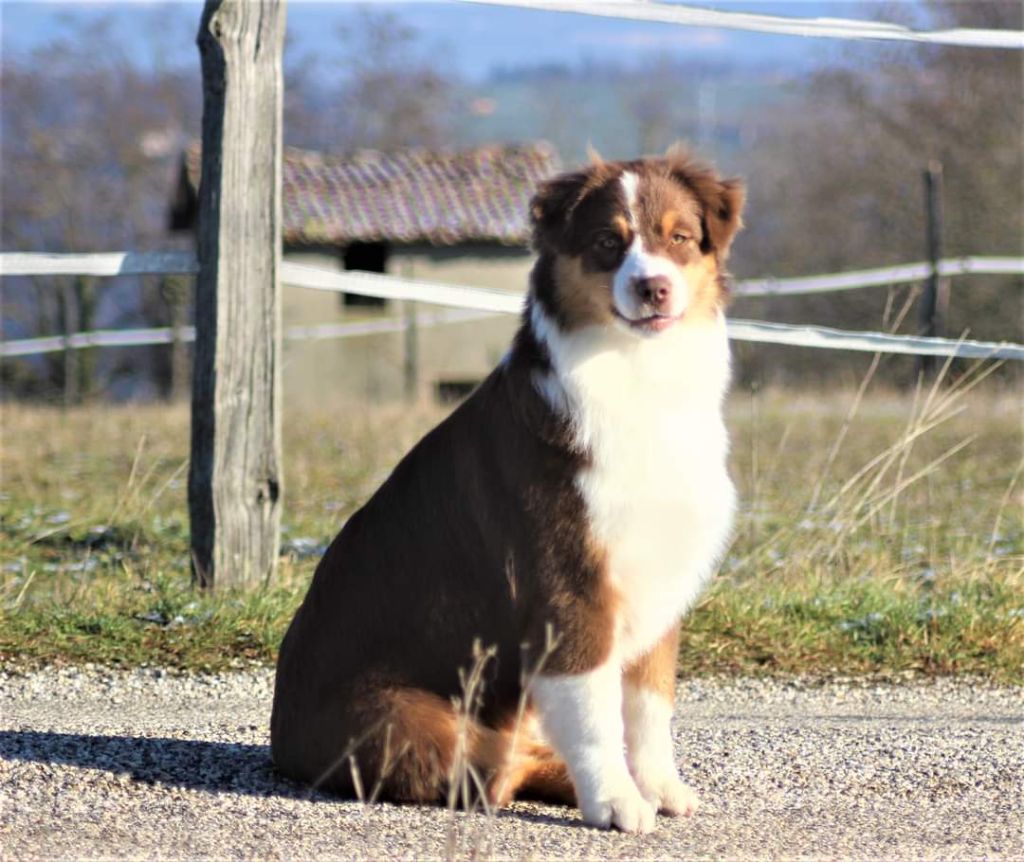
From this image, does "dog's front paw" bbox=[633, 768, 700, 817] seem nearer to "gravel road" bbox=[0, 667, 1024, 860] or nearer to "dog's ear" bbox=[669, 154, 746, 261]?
"gravel road" bbox=[0, 667, 1024, 860]

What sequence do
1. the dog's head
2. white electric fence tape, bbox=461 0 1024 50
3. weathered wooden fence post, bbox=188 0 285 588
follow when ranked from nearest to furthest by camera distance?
the dog's head < weathered wooden fence post, bbox=188 0 285 588 < white electric fence tape, bbox=461 0 1024 50

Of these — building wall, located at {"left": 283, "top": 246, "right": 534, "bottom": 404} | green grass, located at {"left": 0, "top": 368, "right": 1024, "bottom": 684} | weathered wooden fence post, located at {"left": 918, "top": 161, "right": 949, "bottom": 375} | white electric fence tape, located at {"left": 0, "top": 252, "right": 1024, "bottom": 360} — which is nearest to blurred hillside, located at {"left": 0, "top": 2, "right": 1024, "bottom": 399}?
building wall, located at {"left": 283, "top": 246, "right": 534, "bottom": 404}

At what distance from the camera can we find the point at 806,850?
336 centimetres

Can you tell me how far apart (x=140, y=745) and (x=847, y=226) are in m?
33.2

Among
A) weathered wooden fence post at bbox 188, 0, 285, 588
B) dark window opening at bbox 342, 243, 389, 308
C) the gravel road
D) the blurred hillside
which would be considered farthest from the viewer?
dark window opening at bbox 342, 243, 389, 308

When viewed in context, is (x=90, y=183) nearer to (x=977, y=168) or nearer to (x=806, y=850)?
(x=977, y=168)

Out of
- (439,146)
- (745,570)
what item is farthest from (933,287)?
(439,146)

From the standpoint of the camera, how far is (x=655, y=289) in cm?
342

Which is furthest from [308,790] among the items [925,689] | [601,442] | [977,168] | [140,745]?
[977,168]

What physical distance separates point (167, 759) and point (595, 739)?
1.30 m

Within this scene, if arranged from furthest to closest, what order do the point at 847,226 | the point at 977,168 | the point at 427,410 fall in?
1. the point at 847,226
2. the point at 977,168
3. the point at 427,410

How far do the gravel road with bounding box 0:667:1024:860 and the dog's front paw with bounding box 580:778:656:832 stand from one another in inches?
1.4

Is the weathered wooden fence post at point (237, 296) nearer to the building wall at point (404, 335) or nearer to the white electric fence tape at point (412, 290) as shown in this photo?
the white electric fence tape at point (412, 290)

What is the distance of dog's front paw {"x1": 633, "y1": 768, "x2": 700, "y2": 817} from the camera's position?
3.65 m
